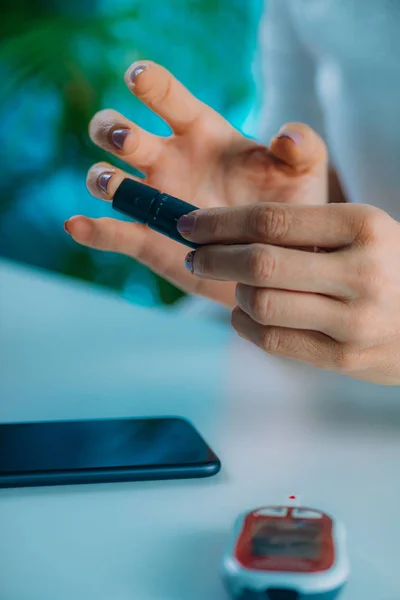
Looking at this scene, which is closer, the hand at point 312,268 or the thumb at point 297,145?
the hand at point 312,268

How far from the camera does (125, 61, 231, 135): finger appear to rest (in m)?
0.65

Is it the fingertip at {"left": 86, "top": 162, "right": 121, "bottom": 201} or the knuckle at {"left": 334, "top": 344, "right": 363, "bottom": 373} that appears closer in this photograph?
the knuckle at {"left": 334, "top": 344, "right": 363, "bottom": 373}

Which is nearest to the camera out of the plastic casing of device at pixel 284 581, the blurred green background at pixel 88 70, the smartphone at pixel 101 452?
the plastic casing of device at pixel 284 581

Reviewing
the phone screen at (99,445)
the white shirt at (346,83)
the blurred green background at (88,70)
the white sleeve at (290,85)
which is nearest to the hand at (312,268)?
the phone screen at (99,445)

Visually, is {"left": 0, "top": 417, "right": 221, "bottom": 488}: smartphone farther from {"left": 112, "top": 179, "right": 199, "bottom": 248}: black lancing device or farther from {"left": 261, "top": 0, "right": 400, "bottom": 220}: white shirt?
{"left": 261, "top": 0, "right": 400, "bottom": 220}: white shirt

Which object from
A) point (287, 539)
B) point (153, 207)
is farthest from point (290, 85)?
point (287, 539)

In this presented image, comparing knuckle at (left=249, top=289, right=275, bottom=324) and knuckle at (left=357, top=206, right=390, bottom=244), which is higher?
knuckle at (left=357, top=206, right=390, bottom=244)

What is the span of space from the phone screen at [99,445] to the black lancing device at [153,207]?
15cm

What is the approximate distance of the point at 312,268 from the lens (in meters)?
0.45

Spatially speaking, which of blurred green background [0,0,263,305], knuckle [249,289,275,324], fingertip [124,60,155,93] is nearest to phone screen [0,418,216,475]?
knuckle [249,289,275,324]

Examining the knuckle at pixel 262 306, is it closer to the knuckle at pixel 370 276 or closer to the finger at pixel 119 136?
the knuckle at pixel 370 276

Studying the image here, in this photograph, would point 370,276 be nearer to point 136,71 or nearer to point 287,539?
point 287,539

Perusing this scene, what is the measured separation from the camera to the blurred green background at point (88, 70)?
1536 millimetres

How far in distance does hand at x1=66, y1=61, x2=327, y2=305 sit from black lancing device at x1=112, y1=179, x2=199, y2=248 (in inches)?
6.1
